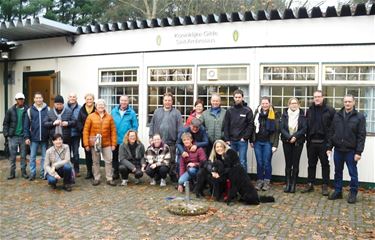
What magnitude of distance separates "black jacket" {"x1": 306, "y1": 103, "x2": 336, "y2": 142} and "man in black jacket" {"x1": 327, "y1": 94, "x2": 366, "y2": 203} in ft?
0.69

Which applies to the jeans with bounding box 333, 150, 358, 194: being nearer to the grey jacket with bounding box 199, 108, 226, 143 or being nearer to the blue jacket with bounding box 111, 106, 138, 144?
the grey jacket with bounding box 199, 108, 226, 143

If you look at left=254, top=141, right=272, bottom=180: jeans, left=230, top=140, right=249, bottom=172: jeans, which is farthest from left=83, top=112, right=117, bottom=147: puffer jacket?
left=254, top=141, right=272, bottom=180: jeans

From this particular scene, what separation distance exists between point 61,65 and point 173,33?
10.9 ft

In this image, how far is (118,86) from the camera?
397 inches

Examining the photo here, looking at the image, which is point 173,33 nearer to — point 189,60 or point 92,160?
point 189,60

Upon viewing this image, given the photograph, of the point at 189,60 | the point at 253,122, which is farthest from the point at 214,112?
the point at 189,60

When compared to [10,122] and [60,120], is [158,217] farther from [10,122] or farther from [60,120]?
[10,122]

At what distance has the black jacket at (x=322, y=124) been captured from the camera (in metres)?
7.14

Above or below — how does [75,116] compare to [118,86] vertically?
below

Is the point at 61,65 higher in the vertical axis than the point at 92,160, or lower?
higher

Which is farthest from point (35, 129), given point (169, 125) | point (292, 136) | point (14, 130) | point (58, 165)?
point (292, 136)

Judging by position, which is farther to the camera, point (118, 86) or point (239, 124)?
point (118, 86)

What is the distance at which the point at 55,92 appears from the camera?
10641mm

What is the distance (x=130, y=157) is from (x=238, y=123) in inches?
86.2
